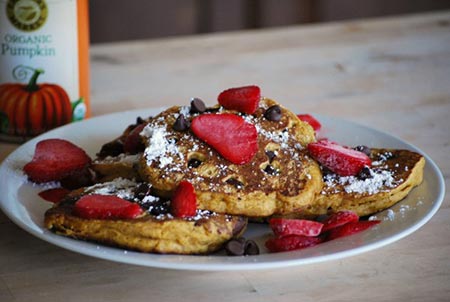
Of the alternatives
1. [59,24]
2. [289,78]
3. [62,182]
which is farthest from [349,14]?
[62,182]

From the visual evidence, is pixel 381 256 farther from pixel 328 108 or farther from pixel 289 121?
pixel 328 108

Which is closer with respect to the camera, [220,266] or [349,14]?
[220,266]

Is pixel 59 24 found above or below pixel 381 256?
above

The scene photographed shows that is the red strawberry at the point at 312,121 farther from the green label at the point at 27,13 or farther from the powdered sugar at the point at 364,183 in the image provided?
the green label at the point at 27,13

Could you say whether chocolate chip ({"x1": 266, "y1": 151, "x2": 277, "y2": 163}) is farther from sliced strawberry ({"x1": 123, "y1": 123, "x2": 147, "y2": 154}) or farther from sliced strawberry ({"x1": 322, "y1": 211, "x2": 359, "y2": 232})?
sliced strawberry ({"x1": 123, "y1": 123, "x2": 147, "y2": 154})

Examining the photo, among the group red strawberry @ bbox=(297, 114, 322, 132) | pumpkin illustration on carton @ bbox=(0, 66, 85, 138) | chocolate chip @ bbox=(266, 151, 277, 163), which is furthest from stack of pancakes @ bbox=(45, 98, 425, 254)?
pumpkin illustration on carton @ bbox=(0, 66, 85, 138)

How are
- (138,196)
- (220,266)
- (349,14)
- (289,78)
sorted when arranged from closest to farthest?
(220,266), (138,196), (289,78), (349,14)

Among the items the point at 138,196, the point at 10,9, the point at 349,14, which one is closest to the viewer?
the point at 138,196
